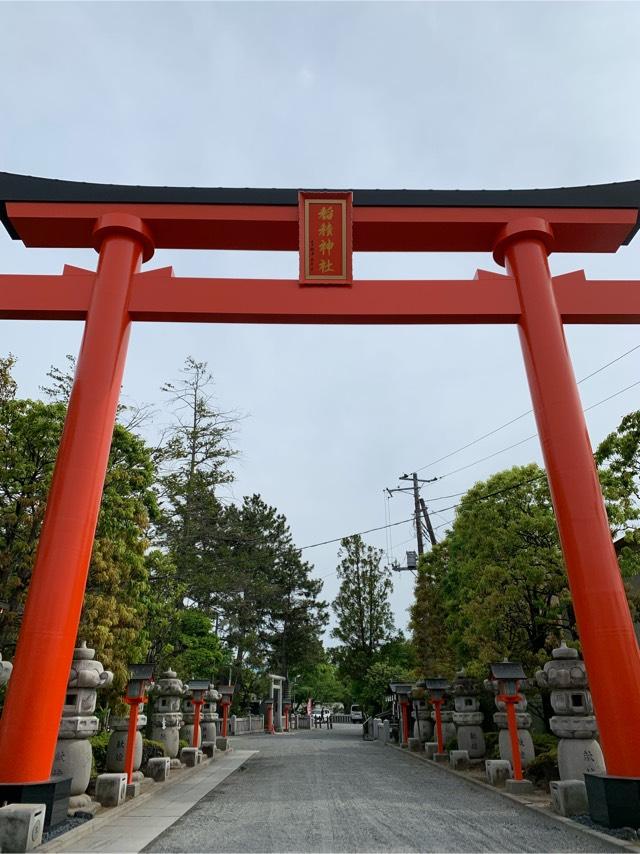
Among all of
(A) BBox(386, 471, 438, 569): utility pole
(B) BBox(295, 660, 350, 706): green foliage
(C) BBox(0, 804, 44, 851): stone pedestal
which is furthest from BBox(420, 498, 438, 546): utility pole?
(B) BBox(295, 660, 350, 706): green foliage

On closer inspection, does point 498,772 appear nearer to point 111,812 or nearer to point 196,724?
point 111,812

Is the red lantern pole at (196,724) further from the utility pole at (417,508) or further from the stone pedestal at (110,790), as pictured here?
the utility pole at (417,508)

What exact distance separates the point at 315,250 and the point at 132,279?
284 cm

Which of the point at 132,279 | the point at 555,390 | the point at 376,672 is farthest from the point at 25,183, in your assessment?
the point at 376,672

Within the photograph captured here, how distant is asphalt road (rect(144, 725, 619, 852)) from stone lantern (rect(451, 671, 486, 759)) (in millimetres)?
1614

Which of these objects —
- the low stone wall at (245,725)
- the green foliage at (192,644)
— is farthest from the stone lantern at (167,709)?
the low stone wall at (245,725)

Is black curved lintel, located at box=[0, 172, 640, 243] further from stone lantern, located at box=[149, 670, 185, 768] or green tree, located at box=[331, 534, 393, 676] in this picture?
green tree, located at box=[331, 534, 393, 676]

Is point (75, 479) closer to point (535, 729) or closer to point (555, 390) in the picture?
point (555, 390)

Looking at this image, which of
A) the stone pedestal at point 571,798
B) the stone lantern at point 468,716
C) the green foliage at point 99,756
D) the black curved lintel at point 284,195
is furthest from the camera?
the stone lantern at point 468,716

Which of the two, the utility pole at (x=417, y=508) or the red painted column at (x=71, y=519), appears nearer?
the red painted column at (x=71, y=519)

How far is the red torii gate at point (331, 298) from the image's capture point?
23.1ft

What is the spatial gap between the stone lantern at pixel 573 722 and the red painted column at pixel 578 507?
186 cm

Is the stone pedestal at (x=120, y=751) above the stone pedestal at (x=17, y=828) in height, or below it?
above

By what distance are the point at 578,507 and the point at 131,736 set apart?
8.44 metres
